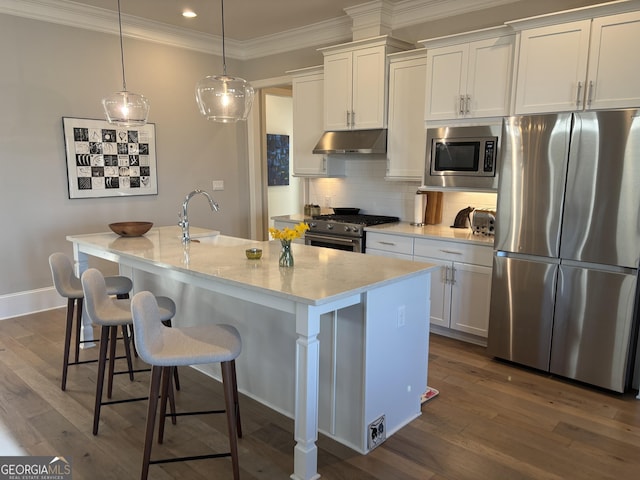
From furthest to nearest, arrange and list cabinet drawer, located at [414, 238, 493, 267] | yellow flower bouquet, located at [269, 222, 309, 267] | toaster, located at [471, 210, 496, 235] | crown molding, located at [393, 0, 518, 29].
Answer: crown molding, located at [393, 0, 518, 29] → toaster, located at [471, 210, 496, 235] → cabinet drawer, located at [414, 238, 493, 267] → yellow flower bouquet, located at [269, 222, 309, 267]

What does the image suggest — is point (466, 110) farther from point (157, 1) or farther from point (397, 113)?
point (157, 1)

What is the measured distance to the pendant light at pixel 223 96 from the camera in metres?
2.91

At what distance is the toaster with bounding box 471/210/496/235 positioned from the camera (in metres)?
3.85

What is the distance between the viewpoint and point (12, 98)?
428 cm

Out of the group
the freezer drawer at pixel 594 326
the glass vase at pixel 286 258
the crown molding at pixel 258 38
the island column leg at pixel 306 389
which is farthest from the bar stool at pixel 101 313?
the crown molding at pixel 258 38

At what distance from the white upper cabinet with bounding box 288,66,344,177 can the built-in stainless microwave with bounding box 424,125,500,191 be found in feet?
4.40

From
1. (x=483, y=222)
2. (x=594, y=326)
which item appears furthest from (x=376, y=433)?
(x=483, y=222)

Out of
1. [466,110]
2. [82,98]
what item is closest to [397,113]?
[466,110]

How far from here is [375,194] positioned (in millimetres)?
4992

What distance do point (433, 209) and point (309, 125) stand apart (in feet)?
5.49

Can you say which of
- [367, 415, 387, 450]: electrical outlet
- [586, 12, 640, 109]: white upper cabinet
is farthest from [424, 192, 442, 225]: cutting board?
[367, 415, 387, 450]: electrical outlet

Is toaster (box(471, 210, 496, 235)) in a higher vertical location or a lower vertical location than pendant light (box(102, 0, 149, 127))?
lower

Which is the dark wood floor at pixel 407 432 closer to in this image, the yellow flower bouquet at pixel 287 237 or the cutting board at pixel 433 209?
the yellow flower bouquet at pixel 287 237

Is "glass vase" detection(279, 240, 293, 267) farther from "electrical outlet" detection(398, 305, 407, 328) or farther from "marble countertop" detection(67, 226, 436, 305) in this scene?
"electrical outlet" detection(398, 305, 407, 328)
